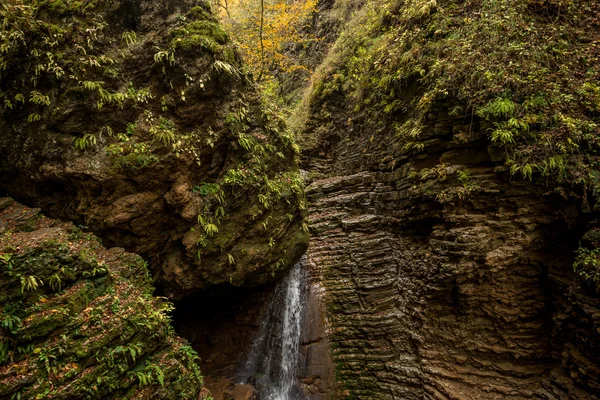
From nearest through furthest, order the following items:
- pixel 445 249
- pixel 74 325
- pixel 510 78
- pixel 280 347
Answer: pixel 74 325 → pixel 510 78 → pixel 445 249 → pixel 280 347

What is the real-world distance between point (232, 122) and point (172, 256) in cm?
340

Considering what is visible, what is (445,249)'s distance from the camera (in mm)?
8094

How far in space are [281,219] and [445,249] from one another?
441cm

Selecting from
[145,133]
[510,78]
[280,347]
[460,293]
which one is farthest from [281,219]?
[510,78]

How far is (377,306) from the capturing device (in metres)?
9.16

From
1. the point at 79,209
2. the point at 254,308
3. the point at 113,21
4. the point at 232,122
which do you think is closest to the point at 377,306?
the point at 254,308

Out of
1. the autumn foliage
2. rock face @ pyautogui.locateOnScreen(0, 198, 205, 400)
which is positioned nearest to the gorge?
rock face @ pyautogui.locateOnScreen(0, 198, 205, 400)

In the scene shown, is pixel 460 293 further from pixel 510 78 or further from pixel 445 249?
pixel 510 78

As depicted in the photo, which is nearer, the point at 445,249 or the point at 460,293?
the point at 460,293

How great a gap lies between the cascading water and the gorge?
0.06 m

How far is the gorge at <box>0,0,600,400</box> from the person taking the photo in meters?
5.16

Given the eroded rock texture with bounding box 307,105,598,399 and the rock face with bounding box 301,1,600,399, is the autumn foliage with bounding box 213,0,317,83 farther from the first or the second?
the eroded rock texture with bounding box 307,105,598,399

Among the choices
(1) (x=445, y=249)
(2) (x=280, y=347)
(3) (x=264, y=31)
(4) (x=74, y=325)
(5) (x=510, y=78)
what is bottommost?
(2) (x=280, y=347)

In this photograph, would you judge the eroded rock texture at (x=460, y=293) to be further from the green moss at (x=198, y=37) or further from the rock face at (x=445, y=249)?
the green moss at (x=198, y=37)
